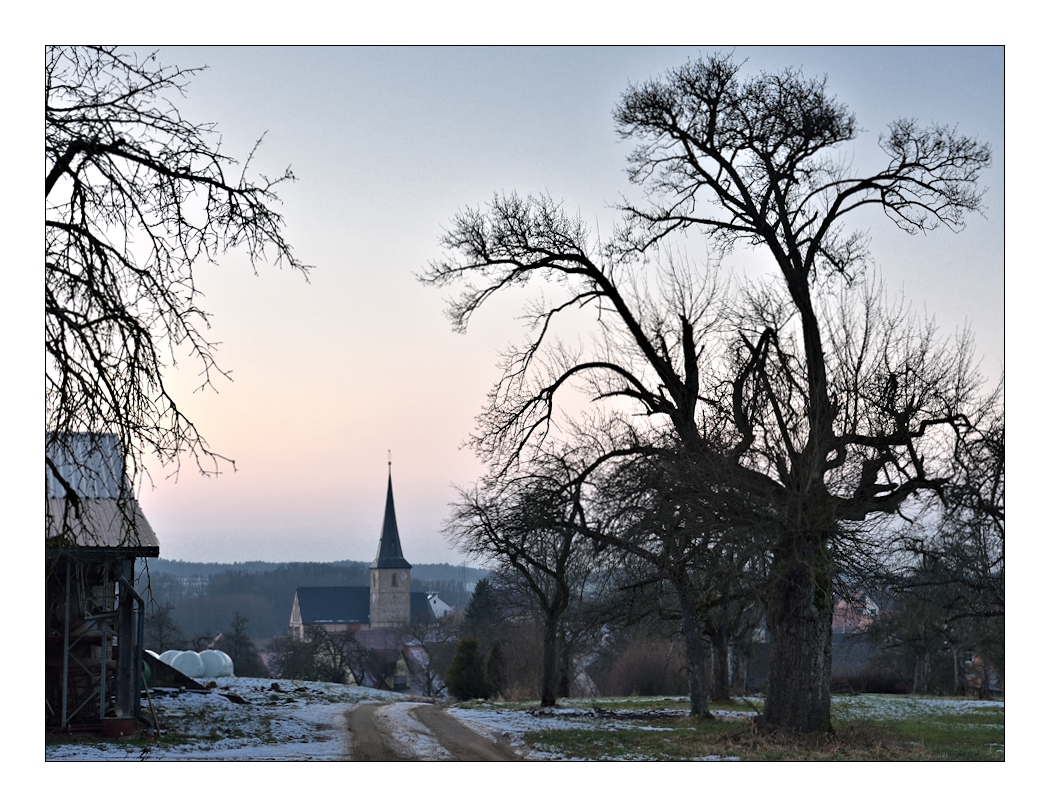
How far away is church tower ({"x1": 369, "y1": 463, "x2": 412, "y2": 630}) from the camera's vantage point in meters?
16.9

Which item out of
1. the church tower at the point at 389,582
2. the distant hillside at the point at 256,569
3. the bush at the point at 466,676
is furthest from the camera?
the bush at the point at 466,676

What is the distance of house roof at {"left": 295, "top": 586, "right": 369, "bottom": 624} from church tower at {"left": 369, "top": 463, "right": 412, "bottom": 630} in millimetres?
501

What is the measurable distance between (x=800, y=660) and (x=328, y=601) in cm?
2146

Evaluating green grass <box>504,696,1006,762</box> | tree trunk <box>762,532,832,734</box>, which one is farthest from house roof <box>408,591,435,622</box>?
tree trunk <box>762,532,832,734</box>

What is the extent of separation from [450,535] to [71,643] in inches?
237

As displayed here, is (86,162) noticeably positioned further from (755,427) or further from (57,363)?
(755,427)

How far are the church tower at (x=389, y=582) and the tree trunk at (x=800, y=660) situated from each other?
5.99 meters

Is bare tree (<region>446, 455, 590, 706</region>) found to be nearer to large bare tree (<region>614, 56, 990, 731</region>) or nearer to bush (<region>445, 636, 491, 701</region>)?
large bare tree (<region>614, 56, 990, 731</region>)

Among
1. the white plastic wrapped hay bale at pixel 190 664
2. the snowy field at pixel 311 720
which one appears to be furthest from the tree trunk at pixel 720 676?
the white plastic wrapped hay bale at pixel 190 664

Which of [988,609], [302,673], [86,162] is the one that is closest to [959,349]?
[988,609]

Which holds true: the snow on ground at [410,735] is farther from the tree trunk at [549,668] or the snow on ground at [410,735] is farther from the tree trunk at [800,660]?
the tree trunk at [800,660]

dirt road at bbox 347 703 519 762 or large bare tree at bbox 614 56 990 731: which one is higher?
large bare tree at bbox 614 56 990 731

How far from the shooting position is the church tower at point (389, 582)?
16.9m

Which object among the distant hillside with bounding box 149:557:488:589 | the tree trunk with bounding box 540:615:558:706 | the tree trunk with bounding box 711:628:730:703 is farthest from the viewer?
the tree trunk with bounding box 711:628:730:703
